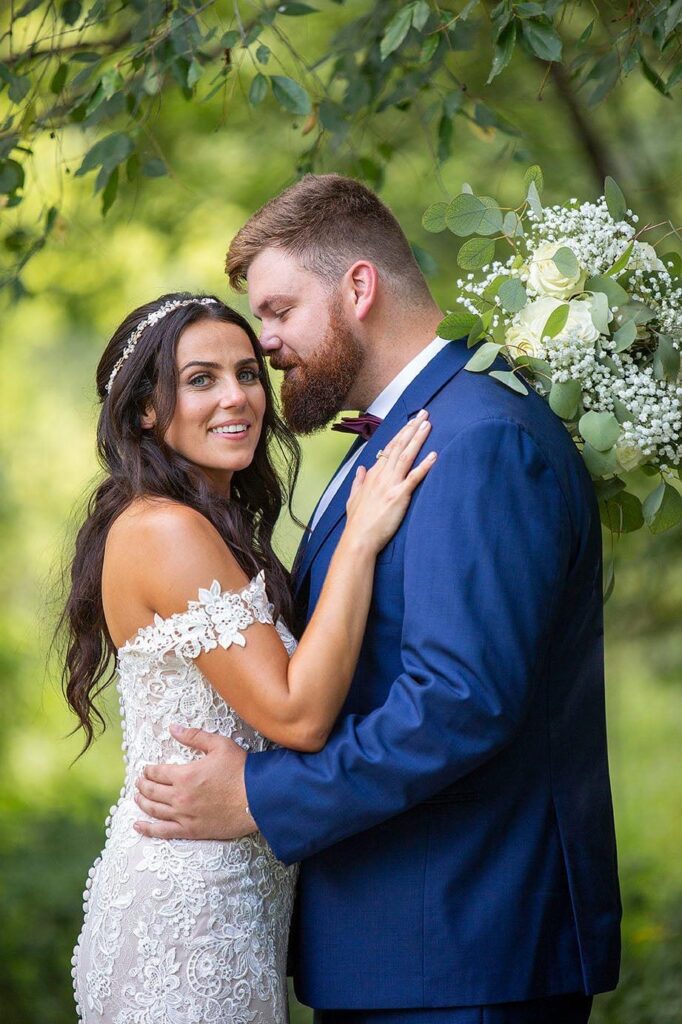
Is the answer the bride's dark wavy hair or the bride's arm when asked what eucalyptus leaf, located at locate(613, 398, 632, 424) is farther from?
the bride's dark wavy hair

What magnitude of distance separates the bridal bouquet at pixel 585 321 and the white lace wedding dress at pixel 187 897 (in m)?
0.77

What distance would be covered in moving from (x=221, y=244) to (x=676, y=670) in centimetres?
366

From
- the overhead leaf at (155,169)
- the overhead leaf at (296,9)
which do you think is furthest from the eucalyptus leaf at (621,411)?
the overhead leaf at (155,169)

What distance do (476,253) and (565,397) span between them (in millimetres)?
366

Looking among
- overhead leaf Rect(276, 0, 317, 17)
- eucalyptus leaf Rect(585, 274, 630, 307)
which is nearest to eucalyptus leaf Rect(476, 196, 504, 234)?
eucalyptus leaf Rect(585, 274, 630, 307)

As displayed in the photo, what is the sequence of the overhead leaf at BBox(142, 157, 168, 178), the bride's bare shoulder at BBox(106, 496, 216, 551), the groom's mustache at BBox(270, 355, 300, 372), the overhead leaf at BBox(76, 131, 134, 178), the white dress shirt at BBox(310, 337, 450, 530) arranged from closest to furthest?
the bride's bare shoulder at BBox(106, 496, 216, 551) → the white dress shirt at BBox(310, 337, 450, 530) → the groom's mustache at BBox(270, 355, 300, 372) → the overhead leaf at BBox(76, 131, 134, 178) → the overhead leaf at BBox(142, 157, 168, 178)

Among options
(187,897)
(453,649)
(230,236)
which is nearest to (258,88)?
(453,649)

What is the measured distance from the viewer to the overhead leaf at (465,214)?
2.57 m

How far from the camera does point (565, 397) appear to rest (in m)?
2.55

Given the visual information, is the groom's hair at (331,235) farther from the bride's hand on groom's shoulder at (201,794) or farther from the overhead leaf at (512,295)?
the bride's hand on groom's shoulder at (201,794)

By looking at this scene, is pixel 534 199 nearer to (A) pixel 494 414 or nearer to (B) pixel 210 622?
(A) pixel 494 414

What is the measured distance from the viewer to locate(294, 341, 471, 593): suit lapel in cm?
266

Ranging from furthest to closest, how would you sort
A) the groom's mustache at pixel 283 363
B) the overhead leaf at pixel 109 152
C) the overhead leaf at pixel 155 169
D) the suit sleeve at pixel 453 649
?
1. the overhead leaf at pixel 155 169
2. the overhead leaf at pixel 109 152
3. the groom's mustache at pixel 283 363
4. the suit sleeve at pixel 453 649

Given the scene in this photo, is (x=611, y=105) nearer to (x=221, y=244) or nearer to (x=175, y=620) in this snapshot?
(x=221, y=244)
